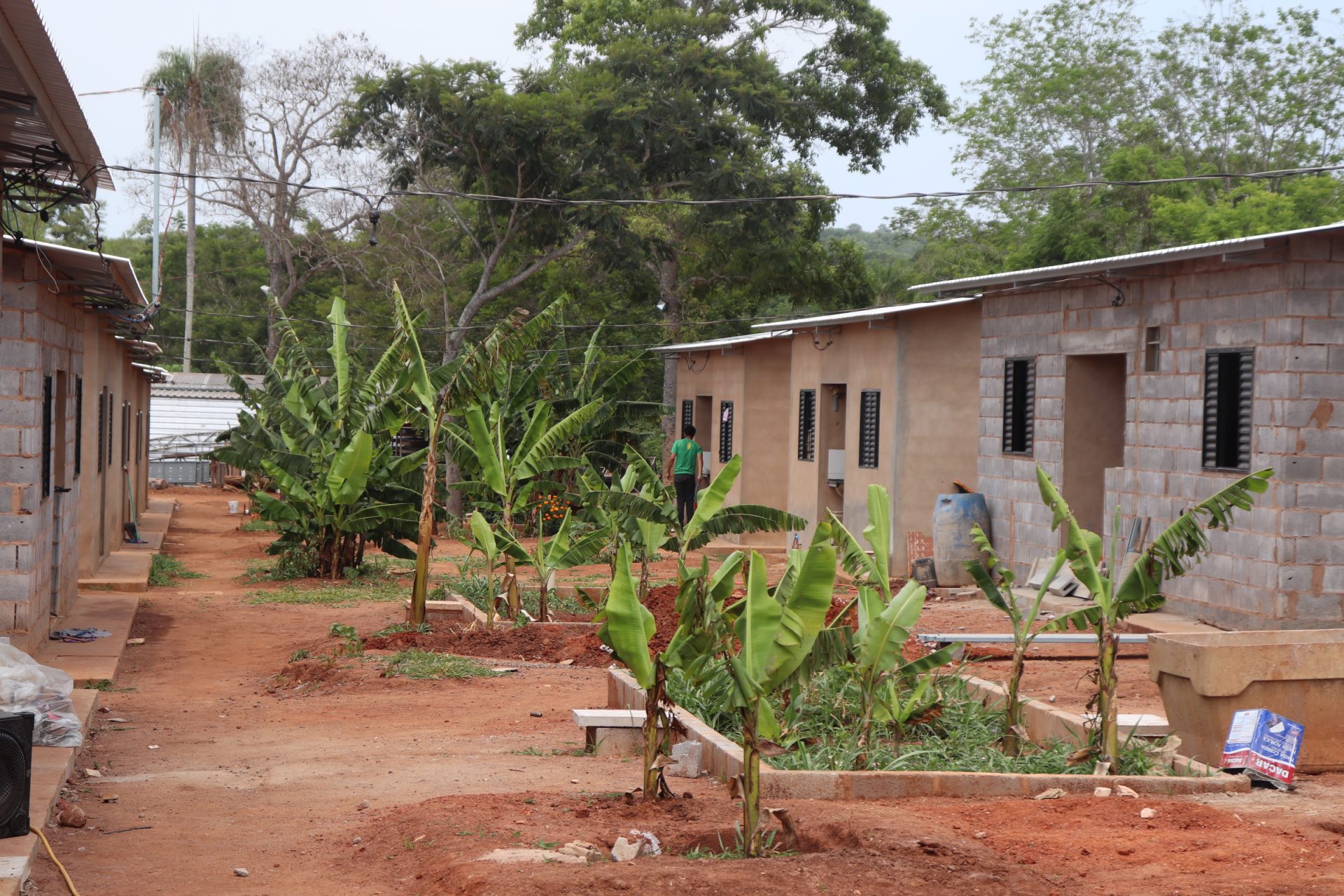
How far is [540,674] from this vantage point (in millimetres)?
11461

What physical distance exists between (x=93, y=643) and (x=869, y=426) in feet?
35.9

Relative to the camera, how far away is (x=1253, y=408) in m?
11.6

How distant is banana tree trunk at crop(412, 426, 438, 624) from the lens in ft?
41.2

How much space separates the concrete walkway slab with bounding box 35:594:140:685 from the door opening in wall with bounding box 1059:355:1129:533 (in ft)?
32.0

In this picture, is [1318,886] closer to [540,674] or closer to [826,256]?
[540,674]

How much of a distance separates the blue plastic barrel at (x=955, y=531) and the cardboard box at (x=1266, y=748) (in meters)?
8.88

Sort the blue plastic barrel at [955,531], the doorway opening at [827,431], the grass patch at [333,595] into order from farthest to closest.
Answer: the doorway opening at [827,431]
the grass patch at [333,595]
the blue plastic barrel at [955,531]

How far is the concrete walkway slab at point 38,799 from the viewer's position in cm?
522

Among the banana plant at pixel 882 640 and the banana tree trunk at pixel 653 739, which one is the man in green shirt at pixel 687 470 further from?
the banana tree trunk at pixel 653 739

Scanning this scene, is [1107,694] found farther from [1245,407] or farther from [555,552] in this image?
[555,552]


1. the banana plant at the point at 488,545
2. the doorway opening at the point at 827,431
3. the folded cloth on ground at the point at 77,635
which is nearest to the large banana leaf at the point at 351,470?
the banana plant at the point at 488,545

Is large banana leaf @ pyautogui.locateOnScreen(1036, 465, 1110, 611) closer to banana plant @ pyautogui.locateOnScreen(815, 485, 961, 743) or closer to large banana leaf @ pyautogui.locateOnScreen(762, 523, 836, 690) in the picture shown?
banana plant @ pyautogui.locateOnScreen(815, 485, 961, 743)

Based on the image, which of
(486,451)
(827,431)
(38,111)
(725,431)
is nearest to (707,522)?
(486,451)

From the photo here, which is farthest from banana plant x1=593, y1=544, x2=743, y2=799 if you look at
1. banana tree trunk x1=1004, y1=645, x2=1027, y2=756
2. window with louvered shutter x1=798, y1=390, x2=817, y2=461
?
window with louvered shutter x1=798, y1=390, x2=817, y2=461
